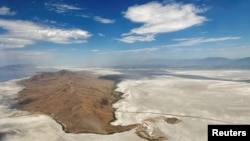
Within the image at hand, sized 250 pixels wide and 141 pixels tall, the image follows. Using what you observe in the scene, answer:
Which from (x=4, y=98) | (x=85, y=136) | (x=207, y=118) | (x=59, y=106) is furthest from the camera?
(x=4, y=98)

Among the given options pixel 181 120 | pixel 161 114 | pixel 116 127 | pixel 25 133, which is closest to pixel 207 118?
pixel 181 120

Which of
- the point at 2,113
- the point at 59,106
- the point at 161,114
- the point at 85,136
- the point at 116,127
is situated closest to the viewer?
the point at 85,136

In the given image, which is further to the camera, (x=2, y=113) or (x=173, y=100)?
(x=173, y=100)

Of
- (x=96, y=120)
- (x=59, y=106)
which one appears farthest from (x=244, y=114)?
(x=59, y=106)

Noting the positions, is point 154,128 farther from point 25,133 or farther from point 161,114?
point 25,133

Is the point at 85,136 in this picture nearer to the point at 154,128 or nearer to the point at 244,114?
the point at 154,128

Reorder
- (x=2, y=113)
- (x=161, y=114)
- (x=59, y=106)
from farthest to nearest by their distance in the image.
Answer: (x=59, y=106), (x=2, y=113), (x=161, y=114)

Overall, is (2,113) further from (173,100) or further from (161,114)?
(173,100)

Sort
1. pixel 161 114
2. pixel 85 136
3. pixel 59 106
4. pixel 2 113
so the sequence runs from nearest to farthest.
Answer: pixel 85 136
pixel 161 114
pixel 2 113
pixel 59 106

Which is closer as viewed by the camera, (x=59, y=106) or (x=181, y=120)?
(x=181, y=120)
